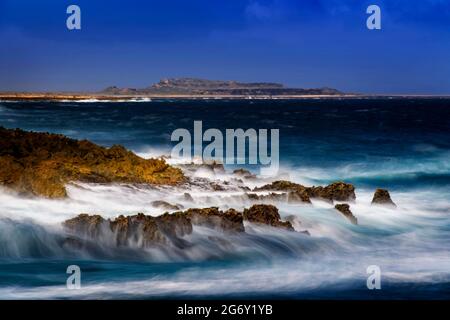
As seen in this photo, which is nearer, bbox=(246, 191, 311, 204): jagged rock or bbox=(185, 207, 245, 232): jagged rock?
bbox=(185, 207, 245, 232): jagged rock

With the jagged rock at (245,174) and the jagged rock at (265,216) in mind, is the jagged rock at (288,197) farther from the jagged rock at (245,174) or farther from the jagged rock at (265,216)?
the jagged rock at (245,174)

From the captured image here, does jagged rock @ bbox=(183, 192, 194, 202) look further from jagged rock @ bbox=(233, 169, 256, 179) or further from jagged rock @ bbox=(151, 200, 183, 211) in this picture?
jagged rock @ bbox=(233, 169, 256, 179)

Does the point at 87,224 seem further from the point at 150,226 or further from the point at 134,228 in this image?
the point at 150,226

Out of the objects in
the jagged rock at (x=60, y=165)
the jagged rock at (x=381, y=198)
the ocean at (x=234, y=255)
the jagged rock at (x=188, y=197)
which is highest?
the jagged rock at (x=60, y=165)

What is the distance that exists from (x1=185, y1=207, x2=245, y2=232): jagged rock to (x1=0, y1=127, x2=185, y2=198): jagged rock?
2.66 m

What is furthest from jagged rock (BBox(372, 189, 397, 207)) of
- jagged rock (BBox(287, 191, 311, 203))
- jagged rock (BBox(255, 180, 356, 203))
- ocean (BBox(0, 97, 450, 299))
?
jagged rock (BBox(287, 191, 311, 203))

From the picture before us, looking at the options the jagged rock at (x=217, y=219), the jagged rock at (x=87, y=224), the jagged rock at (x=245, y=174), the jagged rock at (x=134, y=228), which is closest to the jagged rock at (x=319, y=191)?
the jagged rock at (x=245, y=174)

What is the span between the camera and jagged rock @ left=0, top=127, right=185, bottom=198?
12.0 meters

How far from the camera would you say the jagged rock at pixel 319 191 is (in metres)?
13.4

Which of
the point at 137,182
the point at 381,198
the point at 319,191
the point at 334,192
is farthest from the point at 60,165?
the point at 381,198

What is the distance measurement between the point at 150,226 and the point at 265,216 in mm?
2108

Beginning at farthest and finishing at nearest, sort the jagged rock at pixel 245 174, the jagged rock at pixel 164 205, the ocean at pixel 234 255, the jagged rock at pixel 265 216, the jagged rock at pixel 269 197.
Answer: the jagged rock at pixel 245 174 → the jagged rock at pixel 269 197 → the jagged rock at pixel 164 205 → the jagged rock at pixel 265 216 → the ocean at pixel 234 255

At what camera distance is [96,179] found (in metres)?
13.4
